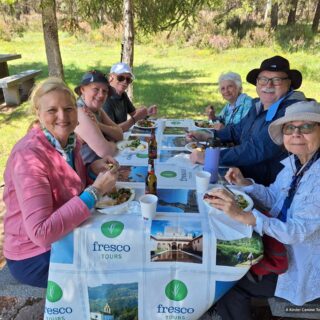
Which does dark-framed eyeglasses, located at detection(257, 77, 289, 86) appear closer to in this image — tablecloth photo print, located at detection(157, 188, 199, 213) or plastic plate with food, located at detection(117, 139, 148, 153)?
plastic plate with food, located at detection(117, 139, 148, 153)

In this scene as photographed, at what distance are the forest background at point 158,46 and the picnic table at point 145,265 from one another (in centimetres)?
157

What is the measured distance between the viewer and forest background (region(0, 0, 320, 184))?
6.66m

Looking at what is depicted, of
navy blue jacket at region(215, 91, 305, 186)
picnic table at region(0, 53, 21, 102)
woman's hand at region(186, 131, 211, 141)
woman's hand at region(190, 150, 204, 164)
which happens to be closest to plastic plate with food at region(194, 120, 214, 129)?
woman's hand at region(186, 131, 211, 141)

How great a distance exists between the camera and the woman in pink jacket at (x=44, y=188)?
5.16 ft

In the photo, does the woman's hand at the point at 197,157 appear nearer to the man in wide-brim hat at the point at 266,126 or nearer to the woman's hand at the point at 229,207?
the man in wide-brim hat at the point at 266,126

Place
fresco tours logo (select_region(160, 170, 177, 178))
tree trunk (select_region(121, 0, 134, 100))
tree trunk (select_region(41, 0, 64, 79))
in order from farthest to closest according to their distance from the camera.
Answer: tree trunk (select_region(121, 0, 134, 100))
tree trunk (select_region(41, 0, 64, 79))
fresco tours logo (select_region(160, 170, 177, 178))

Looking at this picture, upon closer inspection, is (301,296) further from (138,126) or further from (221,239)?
(138,126)

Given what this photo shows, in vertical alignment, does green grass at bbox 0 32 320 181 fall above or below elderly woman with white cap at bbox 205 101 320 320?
below

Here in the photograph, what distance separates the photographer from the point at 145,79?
10.4m

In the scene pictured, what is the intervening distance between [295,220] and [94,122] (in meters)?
1.58

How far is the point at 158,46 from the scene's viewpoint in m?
17.3

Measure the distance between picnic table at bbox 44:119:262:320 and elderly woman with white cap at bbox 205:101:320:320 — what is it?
0.34 ft

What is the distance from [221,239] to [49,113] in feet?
3.77

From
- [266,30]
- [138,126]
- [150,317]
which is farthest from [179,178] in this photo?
[266,30]
